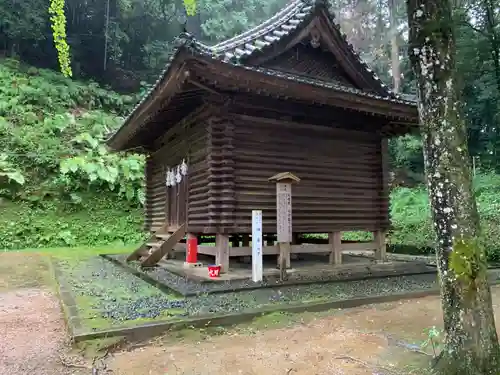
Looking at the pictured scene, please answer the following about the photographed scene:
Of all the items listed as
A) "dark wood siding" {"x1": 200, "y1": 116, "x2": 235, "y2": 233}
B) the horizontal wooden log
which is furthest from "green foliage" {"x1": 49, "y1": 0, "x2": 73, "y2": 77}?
the horizontal wooden log

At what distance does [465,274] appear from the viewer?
339 centimetres

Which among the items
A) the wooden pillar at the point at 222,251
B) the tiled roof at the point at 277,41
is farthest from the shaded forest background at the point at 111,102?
the wooden pillar at the point at 222,251

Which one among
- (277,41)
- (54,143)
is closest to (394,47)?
(277,41)

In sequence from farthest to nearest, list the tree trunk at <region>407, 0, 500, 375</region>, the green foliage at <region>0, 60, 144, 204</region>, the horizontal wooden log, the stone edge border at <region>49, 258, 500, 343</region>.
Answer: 1. the green foliage at <region>0, 60, 144, 204</region>
2. the horizontal wooden log
3. the stone edge border at <region>49, 258, 500, 343</region>
4. the tree trunk at <region>407, 0, 500, 375</region>

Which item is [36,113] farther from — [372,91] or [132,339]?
[132,339]

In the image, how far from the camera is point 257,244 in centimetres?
745

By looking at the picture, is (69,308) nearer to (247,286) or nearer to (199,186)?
(247,286)

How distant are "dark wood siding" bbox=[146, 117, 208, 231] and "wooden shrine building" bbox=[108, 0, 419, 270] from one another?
0.18 ft

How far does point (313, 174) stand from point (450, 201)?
Answer: 5.97 metres

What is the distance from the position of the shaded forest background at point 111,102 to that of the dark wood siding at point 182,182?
5.12 m

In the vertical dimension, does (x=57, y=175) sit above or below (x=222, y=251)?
above

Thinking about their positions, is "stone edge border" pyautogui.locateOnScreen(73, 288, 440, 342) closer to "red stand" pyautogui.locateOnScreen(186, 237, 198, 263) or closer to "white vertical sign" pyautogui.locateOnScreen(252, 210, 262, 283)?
"white vertical sign" pyautogui.locateOnScreen(252, 210, 262, 283)

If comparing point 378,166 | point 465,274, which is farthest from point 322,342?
point 378,166

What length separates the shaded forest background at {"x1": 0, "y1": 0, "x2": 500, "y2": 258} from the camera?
17156mm
